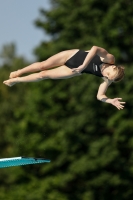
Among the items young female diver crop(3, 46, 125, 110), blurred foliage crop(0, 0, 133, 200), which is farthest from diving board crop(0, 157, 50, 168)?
blurred foliage crop(0, 0, 133, 200)

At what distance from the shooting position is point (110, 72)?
1018cm

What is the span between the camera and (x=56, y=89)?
28812mm

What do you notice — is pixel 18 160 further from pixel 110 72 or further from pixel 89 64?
pixel 110 72

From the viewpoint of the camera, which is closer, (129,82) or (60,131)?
(129,82)

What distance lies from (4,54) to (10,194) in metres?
31.0

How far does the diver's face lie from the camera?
1015cm

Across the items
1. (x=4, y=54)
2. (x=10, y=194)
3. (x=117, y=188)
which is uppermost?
(x=4, y=54)

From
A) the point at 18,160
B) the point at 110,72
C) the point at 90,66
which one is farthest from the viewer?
the point at 18,160

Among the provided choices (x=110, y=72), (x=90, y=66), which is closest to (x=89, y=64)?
(x=90, y=66)

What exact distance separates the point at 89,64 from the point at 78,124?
16.1 m

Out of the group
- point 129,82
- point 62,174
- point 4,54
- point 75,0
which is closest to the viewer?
point 129,82

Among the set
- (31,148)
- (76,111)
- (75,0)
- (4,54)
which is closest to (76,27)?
(75,0)

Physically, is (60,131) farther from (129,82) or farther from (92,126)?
(129,82)

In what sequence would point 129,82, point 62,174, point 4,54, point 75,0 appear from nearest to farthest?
point 129,82 → point 62,174 → point 75,0 → point 4,54
